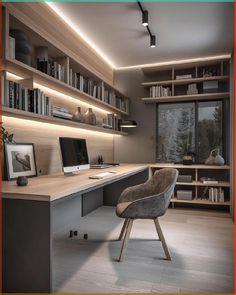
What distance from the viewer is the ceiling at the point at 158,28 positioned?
2.71 metres

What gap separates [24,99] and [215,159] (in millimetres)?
3273

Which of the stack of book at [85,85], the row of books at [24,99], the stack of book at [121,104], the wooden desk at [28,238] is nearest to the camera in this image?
Answer: the wooden desk at [28,238]

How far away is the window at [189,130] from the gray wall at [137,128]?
6.5 inches

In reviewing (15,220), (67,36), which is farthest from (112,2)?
(15,220)

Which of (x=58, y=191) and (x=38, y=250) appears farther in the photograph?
(x=58, y=191)

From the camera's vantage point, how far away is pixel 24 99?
2.03m

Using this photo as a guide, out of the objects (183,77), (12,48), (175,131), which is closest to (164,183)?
(12,48)

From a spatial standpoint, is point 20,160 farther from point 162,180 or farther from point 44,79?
point 162,180


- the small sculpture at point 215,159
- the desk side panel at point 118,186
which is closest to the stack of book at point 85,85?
the desk side panel at point 118,186

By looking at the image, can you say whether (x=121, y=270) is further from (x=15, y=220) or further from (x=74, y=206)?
(x=74, y=206)

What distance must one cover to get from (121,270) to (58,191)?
951 millimetres

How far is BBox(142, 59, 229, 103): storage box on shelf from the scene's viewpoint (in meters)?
4.09

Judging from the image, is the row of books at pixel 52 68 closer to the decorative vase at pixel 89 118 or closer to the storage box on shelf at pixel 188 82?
the decorative vase at pixel 89 118

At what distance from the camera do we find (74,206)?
10.8 ft
